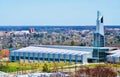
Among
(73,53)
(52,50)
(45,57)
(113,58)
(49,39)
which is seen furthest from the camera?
(49,39)

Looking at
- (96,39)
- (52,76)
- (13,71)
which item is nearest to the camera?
(52,76)

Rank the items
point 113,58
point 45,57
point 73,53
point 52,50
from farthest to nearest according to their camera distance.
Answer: point 52,50, point 45,57, point 73,53, point 113,58

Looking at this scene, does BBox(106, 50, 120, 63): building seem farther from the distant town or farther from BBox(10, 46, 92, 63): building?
the distant town

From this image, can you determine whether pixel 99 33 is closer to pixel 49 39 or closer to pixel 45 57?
pixel 45 57

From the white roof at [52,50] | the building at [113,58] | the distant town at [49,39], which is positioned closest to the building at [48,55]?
the white roof at [52,50]

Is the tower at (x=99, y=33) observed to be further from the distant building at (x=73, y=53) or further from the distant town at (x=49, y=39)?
the distant town at (x=49, y=39)

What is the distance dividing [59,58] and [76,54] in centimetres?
150

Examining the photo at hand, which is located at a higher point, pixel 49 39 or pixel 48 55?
pixel 48 55

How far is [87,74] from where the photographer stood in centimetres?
1931

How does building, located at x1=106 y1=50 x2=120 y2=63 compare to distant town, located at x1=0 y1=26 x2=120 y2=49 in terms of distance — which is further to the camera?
distant town, located at x1=0 y1=26 x2=120 y2=49

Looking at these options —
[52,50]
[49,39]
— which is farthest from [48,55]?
[49,39]

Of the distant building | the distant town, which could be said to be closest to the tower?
the distant building
